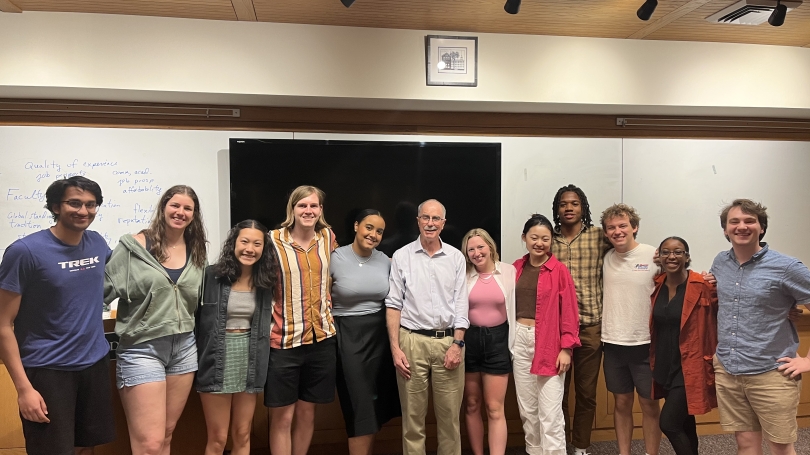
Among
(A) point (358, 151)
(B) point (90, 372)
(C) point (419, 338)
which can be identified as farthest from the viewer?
(A) point (358, 151)

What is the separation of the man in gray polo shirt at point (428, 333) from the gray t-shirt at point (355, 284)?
7cm

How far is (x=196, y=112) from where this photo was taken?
10.6 feet

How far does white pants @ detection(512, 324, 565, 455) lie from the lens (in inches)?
108

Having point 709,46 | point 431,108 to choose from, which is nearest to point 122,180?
point 431,108

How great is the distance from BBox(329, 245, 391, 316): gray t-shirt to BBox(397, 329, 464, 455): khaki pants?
23 centimetres

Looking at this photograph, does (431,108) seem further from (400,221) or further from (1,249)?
(1,249)

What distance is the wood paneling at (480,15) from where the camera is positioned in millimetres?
2752

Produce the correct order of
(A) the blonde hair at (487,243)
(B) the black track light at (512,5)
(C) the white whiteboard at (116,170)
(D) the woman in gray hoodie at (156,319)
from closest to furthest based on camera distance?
(D) the woman in gray hoodie at (156,319) → (B) the black track light at (512,5) → (A) the blonde hair at (487,243) → (C) the white whiteboard at (116,170)

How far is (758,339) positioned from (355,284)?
1.88 metres

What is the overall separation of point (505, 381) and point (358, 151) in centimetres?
160

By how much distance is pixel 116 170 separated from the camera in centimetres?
315

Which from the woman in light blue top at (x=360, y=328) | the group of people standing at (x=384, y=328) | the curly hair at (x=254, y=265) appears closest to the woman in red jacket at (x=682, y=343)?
the group of people standing at (x=384, y=328)

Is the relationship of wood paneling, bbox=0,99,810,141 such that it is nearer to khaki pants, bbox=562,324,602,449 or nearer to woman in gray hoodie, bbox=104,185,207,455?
woman in gray hoodie, bbox=104,185,207,455

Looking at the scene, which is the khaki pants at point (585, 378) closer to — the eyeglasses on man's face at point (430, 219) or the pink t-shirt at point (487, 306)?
the pink t-shirt at point (487, 306)
